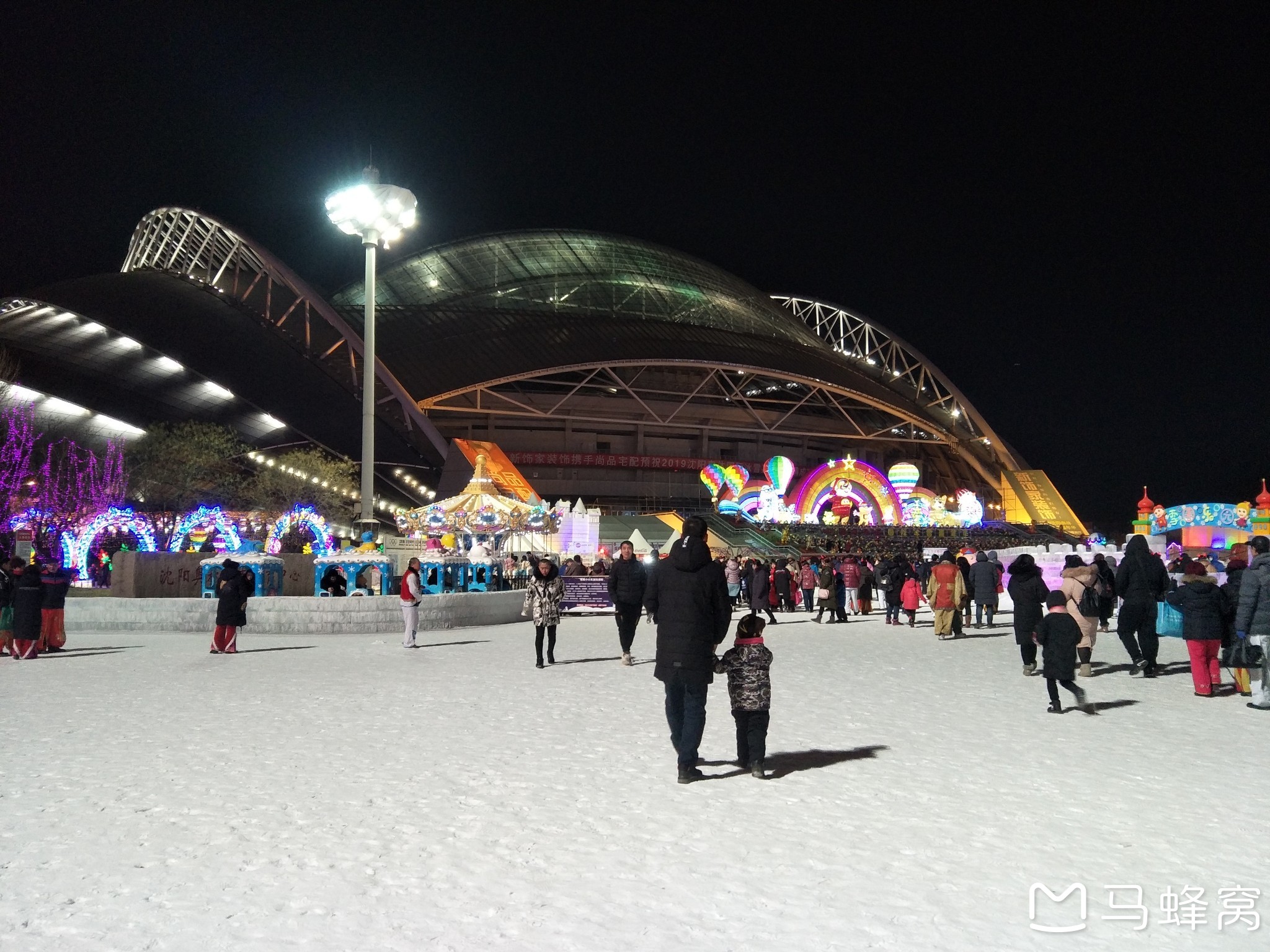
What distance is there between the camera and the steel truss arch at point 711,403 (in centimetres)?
6184

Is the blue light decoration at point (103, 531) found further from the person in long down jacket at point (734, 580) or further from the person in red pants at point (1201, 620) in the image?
the person in red pants at point (1201, 620)

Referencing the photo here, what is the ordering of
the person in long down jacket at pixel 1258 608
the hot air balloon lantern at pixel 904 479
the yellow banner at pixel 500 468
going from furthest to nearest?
the hot air balloon lantern at pixel 904 479 < the yellow banner at pixel 500 468 < the person in long down jacket at pixel 1258 608

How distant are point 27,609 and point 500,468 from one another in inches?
1502

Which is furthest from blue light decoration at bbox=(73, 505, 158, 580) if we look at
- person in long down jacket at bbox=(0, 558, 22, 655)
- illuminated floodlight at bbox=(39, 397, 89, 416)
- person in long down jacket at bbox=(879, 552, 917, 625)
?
person in long down jacket at bbox=(879, 552, 917, 625)

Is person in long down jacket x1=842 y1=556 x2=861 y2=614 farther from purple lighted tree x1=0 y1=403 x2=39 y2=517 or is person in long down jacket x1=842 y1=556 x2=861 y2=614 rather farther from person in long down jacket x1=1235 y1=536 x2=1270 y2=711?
purple lighted tree x1=0 y1=403 x2=39 y2=517

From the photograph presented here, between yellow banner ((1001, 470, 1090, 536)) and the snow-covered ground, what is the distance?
59.6 metres

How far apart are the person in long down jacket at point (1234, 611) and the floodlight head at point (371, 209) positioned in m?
19.5

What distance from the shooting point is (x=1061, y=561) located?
1032 inches

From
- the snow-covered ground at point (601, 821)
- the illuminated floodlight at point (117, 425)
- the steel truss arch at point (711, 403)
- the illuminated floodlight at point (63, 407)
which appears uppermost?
the steel truss arch at point (711, 403)

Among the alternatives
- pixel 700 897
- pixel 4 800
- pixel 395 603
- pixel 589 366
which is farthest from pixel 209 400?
pixel 700 897

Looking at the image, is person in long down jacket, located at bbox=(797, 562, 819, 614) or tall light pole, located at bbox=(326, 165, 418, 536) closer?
tall light pole, located at bbox=(326, 165, 418, 536)

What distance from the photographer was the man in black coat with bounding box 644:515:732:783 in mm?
6809

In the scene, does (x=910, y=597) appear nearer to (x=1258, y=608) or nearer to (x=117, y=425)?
(x=1258, y=608)

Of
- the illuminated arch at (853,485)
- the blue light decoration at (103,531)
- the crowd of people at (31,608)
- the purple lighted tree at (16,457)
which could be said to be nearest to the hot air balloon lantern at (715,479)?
the illuminated arch at (853,485)
